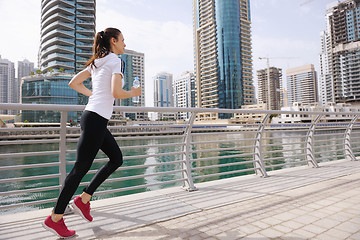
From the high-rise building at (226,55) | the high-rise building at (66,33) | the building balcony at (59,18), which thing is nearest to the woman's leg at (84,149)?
the high-rise building at (66,33)

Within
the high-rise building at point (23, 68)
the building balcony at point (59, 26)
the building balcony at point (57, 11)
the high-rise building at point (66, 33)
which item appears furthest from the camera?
the high-rise building at point (23, 68)

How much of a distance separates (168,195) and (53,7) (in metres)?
90.6

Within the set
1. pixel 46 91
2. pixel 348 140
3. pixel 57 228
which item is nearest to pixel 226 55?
pixel 46 91

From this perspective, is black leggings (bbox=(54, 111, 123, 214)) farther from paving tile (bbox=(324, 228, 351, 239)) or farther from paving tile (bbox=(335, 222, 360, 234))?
paving tile (bbox=(335, 222, 360, 234))

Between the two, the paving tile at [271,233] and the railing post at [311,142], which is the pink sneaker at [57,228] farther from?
the railing post at [311,142]

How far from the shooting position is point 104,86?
188 centimetres

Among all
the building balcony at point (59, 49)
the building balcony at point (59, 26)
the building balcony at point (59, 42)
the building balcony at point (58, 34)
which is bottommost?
the building balcony at point (59, 49)

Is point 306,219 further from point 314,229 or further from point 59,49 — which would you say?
point 59,49

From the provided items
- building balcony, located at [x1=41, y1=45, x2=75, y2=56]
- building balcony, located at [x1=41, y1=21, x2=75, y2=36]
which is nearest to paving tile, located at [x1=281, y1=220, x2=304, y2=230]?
building balcony, located at [x1=41, y1=45, x2=75, y2=56]

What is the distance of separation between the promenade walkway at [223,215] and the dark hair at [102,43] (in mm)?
1469

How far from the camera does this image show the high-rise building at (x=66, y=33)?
7369 centimetres

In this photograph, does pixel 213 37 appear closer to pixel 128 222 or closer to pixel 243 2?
pixel 243 2

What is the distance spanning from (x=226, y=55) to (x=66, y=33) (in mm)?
61479

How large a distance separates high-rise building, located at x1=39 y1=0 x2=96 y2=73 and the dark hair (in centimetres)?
7844
